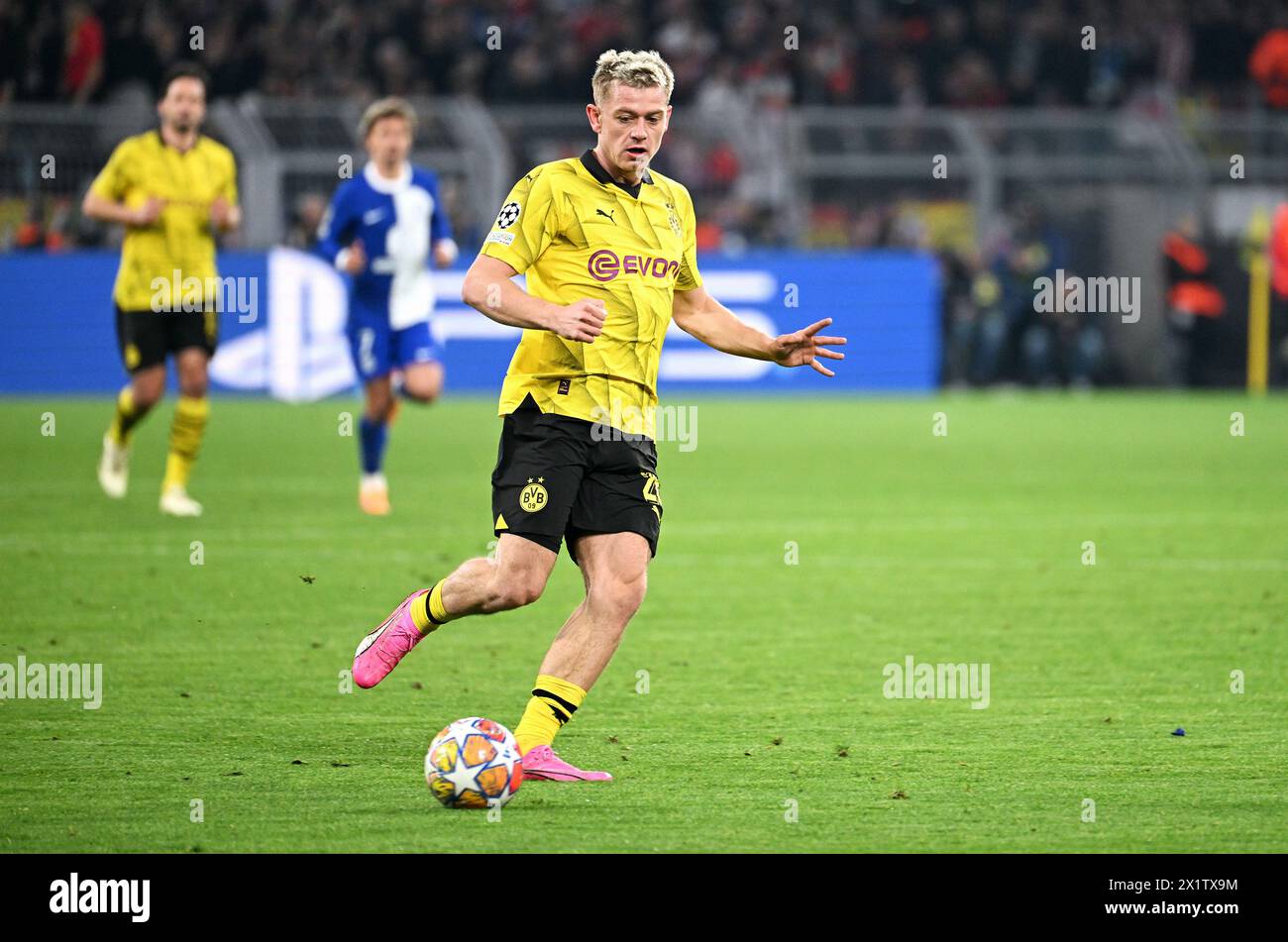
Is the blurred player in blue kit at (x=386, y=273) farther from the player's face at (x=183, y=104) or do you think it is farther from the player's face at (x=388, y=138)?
the player's face at (x=183, y=104)

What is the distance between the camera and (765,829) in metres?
5.12

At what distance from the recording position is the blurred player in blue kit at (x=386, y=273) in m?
12.5

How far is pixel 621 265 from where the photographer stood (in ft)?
19.3

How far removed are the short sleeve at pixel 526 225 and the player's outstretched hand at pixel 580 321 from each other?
0.34 m

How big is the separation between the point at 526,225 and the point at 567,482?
2.47 ft

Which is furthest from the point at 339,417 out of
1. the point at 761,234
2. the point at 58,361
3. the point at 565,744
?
the point at 565,744

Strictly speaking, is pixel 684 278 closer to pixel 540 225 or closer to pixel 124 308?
pixel 540 225

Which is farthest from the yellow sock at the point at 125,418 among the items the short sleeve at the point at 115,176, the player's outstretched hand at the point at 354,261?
the player's outstretched hand at the point at 354,261

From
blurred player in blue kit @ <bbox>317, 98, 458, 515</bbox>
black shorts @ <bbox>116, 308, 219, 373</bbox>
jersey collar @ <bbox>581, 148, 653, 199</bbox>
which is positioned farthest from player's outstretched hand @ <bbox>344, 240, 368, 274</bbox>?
jersey collar @ <bbox>581, 148, 653, 199</bbox>

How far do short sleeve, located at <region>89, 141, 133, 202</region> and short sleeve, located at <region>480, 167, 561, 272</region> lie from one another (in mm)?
6625

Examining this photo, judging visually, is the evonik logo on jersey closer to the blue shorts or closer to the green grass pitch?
the green grass pitch

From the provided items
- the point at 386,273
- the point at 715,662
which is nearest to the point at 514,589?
the point at 715,662

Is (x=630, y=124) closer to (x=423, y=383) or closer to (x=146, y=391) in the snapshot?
(x=146, y=391)
